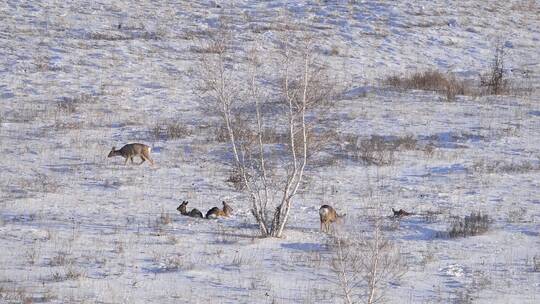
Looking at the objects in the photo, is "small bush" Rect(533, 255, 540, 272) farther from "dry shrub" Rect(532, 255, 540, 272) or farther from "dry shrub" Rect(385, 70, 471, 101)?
"dry shrub" Rect(385, 70, 471, 101)

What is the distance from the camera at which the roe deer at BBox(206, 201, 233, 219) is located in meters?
13.3

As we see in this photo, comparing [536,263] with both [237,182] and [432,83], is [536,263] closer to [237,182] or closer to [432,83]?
[237,182]

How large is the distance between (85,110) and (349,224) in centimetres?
1218

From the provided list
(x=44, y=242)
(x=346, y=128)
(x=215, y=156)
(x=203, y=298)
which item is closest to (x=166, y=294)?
(x=203, y=298)

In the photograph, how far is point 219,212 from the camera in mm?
13391

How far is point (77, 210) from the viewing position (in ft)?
45.4

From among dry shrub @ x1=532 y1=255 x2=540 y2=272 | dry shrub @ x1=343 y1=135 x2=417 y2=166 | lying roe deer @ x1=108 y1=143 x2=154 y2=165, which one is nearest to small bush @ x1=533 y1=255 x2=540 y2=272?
dry shrub @ x1=532 y1=255 x2=540 y2=272

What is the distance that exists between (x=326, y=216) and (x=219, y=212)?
6.24ft

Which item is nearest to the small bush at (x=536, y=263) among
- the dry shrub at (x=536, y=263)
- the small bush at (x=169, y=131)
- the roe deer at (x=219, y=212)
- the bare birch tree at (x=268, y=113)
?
the dry shrub at (x=536, y=263)

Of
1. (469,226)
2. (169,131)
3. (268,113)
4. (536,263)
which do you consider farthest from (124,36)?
(536,263)

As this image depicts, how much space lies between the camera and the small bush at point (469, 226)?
12.3m

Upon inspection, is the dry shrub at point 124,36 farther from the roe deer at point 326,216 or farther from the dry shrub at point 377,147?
the roe deer at point 326,216

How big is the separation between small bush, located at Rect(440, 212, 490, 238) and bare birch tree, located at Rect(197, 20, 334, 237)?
2.35m

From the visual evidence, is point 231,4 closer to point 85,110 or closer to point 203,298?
point 85,110
